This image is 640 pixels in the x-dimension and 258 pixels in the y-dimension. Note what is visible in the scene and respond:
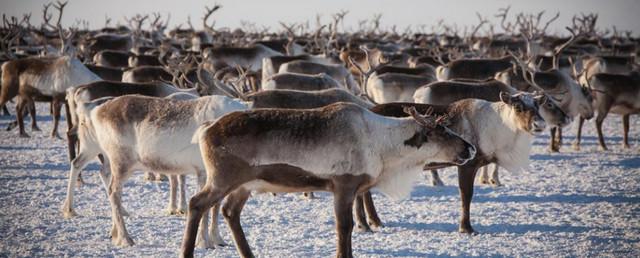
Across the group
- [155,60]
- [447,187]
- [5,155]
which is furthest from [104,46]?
[447,187]

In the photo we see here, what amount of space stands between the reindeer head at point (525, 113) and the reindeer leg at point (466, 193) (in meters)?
0.61

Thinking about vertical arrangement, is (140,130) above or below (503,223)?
above

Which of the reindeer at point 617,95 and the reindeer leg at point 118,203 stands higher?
the reindeer at point 617,95

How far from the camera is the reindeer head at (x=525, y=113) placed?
19.8 ft

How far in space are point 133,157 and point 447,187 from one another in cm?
408

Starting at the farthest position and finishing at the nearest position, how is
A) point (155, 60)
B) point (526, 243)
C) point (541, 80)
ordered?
point (155, 60) < point (541, 80) < point (526, 243)

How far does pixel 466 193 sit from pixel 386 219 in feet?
2.76

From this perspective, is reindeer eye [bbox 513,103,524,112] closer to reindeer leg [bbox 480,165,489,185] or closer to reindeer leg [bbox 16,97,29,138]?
reindeer leg [bbox 480,165,489,185]

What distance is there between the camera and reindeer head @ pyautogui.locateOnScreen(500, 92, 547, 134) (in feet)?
19.8

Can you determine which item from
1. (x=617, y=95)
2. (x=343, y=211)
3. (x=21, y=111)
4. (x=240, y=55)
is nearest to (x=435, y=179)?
(x=343, y=211)

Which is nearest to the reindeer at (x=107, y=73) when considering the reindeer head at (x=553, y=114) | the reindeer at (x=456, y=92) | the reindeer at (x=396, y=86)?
the reindeer at (x=396, y=86)

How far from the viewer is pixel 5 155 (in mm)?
9609

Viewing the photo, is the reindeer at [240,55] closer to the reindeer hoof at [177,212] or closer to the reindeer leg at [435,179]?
the reindeer leg at [435,179]

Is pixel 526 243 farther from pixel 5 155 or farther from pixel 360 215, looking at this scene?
pixel 5 155
